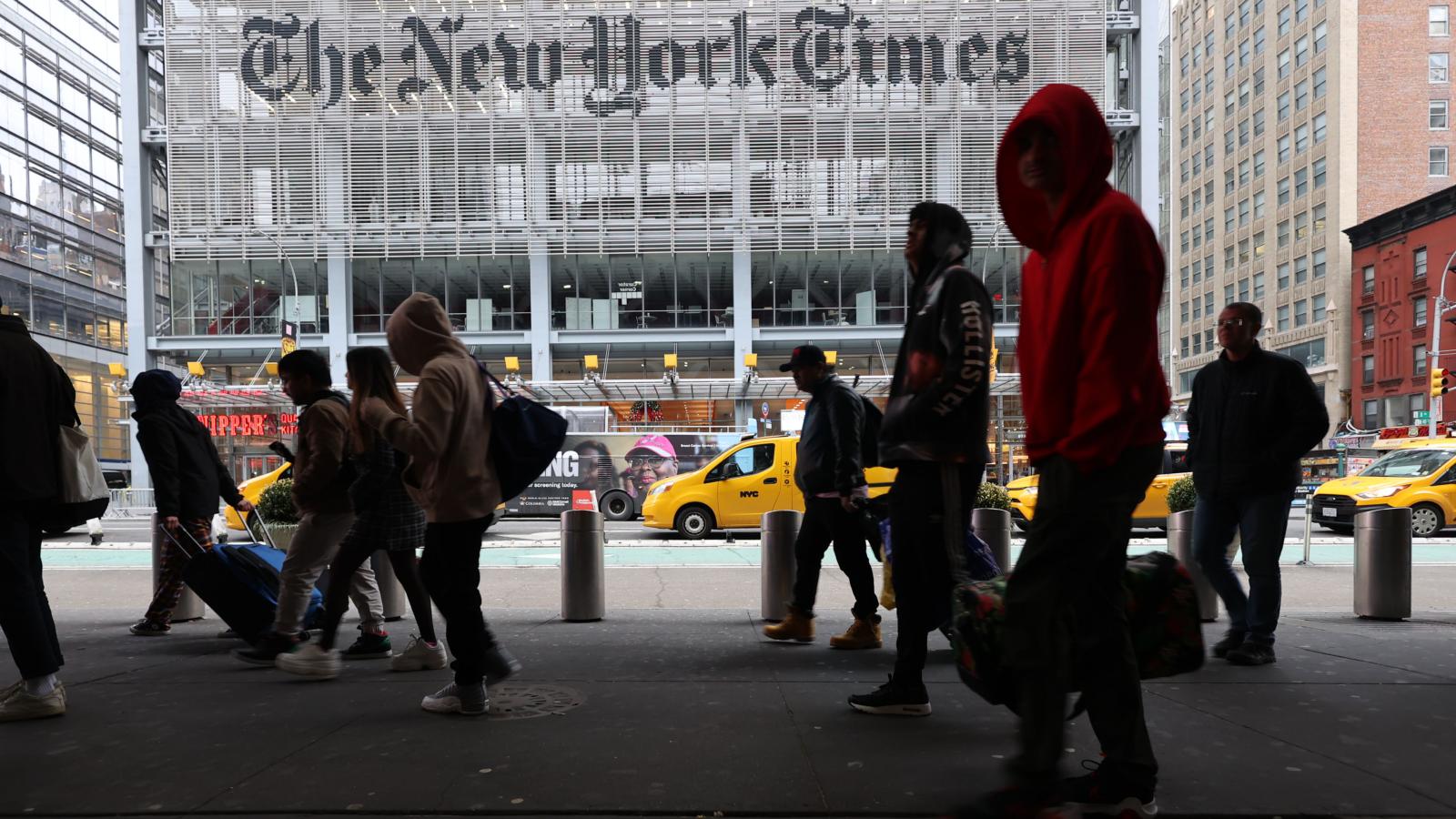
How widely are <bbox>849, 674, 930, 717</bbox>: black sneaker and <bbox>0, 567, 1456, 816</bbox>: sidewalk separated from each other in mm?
70

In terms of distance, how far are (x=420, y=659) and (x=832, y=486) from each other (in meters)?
2.33

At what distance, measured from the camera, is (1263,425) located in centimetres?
506

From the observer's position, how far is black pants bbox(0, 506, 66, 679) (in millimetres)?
3996

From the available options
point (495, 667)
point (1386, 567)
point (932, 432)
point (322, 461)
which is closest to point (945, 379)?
point (932, 432)

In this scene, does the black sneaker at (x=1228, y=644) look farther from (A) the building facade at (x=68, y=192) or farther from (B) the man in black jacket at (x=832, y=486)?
(A) the building facade at (x=68, y=192)

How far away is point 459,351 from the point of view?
417 centimetres

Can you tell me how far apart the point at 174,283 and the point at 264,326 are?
14.1ft

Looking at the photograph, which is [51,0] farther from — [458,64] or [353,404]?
[353,404]

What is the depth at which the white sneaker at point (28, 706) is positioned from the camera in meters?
4.03

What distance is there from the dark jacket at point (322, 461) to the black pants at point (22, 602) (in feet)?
3.96

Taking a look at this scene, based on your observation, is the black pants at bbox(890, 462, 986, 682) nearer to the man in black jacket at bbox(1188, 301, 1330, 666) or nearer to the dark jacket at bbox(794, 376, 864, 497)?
the dark jacket at bbox(794, 376, 864, 497)

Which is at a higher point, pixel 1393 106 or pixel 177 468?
pixel 1393 106

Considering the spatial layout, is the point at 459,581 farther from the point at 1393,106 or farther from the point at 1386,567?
the point at 1393,106

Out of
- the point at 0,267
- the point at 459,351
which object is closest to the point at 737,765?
the point at 459,351
